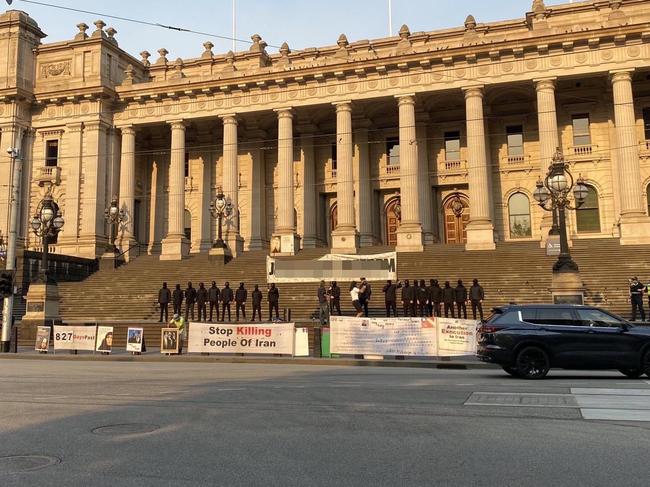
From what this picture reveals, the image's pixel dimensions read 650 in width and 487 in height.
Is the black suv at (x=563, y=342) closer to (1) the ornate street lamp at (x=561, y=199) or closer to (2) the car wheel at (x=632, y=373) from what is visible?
(2) the car wheel at (x=632, y=373)

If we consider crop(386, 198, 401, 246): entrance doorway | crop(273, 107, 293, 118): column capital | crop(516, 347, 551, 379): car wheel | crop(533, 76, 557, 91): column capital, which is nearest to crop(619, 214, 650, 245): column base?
crop(533, 76, 557, 91): column capital

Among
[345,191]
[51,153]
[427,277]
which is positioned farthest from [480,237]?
[51,153]

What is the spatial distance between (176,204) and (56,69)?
13.0 m

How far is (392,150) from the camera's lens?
4100cm

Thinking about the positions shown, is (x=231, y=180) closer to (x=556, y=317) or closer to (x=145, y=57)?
(x=145, y=57)

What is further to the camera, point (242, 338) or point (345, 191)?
point (345, 191)

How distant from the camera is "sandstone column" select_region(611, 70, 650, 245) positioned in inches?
1171

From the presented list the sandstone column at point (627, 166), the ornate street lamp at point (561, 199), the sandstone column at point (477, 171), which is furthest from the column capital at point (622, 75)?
the ornate street lamp at point (561, 199)

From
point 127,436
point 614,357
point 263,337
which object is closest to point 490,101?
point 263,337

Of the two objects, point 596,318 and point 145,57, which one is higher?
point 145,57

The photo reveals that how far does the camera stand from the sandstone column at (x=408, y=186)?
108 ft

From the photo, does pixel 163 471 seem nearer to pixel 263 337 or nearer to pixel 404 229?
pixel 263 337

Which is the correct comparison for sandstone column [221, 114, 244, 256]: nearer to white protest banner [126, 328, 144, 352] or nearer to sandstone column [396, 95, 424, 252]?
sandstone column [396, 95, 424, 252]

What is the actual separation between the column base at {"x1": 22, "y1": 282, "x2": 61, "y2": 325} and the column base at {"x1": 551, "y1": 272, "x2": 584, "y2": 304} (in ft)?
62.4
